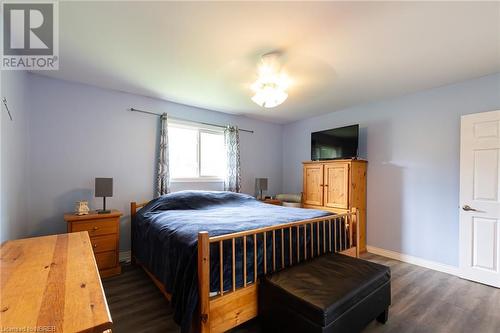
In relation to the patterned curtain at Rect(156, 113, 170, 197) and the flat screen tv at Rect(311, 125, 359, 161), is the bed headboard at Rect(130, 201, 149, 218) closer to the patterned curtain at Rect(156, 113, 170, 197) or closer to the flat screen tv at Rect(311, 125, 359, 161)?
the patterned curtain at Rect(156, 113, 170, 197)

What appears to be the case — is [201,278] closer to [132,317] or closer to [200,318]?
[200,318]

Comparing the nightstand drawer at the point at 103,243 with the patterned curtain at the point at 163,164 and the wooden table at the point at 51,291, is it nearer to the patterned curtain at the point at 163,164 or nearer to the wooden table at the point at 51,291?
the patterned curtain at the point at 163,164

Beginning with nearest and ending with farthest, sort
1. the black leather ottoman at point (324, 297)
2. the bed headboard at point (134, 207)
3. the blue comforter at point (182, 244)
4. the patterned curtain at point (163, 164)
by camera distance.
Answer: the black leather ottoman at point (324, 297) < the blue comforter at point (182, 244) < the bed headboard at point (134, 207) < the patterned curtain at point (163, 164)

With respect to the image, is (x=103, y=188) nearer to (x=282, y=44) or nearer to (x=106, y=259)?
(x=106, y=259)

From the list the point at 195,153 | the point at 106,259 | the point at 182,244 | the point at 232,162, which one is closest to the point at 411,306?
the point at 182,244

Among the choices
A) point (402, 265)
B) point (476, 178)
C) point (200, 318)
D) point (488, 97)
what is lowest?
point (402, 265)

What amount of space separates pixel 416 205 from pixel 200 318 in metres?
3.29

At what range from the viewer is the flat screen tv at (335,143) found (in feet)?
12.5

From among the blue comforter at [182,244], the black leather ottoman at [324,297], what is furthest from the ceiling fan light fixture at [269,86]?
the black leather ottoman at [324,297]

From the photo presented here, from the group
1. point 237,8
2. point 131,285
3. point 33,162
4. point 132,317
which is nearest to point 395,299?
point 132,317

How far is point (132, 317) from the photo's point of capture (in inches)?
Answer: 78.2

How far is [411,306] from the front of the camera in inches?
87.0

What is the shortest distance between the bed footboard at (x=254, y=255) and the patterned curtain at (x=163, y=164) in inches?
86.2

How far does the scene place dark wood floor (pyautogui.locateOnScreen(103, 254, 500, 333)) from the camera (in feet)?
6.20
